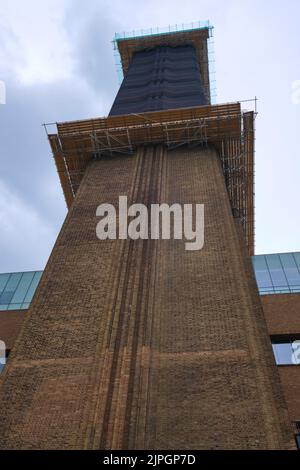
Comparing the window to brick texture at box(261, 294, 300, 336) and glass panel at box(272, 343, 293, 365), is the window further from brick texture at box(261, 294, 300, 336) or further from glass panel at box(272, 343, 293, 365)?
brick texture at box(261, 294, 300, 336)

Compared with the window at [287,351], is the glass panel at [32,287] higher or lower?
higher

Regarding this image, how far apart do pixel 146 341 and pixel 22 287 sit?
15954 mm

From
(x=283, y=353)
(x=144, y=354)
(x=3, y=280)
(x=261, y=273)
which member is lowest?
(x=144, y=354)

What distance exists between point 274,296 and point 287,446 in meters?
11.6

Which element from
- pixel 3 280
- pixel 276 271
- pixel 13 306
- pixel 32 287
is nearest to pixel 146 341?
pixel 276 271

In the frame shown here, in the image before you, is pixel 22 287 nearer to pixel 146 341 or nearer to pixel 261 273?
pixel 261 273

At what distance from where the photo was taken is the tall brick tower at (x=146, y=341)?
451 inches

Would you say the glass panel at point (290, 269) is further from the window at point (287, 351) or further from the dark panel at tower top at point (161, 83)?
the dark panel at tower top at point (161, 83)

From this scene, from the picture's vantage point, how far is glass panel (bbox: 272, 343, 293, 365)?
19188 mm

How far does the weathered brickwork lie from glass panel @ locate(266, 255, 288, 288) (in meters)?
6.45

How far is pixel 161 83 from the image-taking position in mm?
35188

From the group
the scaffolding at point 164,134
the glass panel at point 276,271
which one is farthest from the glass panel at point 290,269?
the scaffolding at point 164,134

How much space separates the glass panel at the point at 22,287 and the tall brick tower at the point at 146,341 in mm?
8162

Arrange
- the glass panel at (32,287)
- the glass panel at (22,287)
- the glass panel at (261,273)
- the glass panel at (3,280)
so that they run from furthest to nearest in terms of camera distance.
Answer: the glass panel at (3,280), the glass panel at (22,287), the glass panel at (32,287), the glass panel at (261,273)
